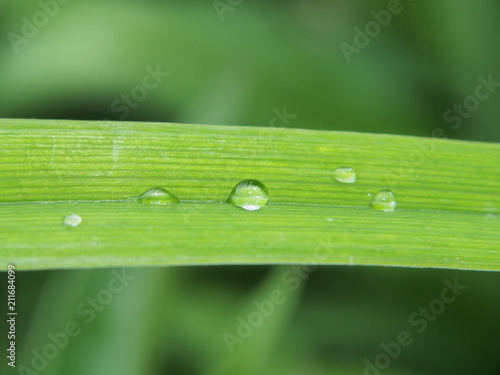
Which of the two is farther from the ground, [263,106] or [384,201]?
[263,106]

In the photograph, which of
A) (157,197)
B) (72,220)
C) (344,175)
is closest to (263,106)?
(344,175)

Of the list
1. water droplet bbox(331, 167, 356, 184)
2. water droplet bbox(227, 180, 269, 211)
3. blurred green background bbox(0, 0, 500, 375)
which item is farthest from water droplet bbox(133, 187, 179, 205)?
blurred green background bbox(0, 0, 500, 375)

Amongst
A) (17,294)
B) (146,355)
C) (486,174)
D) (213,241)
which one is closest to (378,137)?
(486,174)

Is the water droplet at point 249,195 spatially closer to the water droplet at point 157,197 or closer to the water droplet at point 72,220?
the water droplet at point 157,197

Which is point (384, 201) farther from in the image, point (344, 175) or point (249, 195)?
point (249, 195)

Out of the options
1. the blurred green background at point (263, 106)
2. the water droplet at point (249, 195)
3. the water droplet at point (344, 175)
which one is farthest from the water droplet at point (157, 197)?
the blurred green background at point (263, 106)

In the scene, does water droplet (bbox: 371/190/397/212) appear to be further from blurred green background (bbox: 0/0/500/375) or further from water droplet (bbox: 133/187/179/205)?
blurred green background (bbox: 0/0/500/375)

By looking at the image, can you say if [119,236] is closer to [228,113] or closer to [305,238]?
[305,238]
